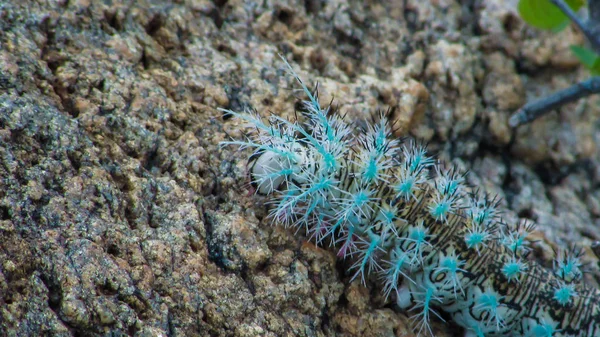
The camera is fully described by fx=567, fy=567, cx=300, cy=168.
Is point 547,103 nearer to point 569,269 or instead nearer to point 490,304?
point 569,269

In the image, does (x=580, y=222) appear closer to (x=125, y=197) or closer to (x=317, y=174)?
(x=317, y=174)

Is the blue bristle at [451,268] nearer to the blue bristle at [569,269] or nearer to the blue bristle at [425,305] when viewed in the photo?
the blue bristle at [425,305]

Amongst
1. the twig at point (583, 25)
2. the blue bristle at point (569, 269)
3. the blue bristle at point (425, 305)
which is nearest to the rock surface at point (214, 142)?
the blue bristle at point (425, 305)

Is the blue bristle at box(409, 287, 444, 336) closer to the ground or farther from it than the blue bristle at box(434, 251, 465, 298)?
closer to the ground

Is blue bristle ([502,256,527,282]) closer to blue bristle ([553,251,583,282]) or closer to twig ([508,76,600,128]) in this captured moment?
blue bristle ([553,251,583,282])

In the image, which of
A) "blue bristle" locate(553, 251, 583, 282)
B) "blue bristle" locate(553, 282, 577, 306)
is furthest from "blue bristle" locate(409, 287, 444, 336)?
"blue bristle" locate(553, 251, 583, 282)

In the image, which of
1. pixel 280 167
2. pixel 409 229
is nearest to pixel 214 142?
pixel 280 167

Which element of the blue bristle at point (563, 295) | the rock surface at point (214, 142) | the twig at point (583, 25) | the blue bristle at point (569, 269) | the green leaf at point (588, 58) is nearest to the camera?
the rock surface at point (214, 142)
